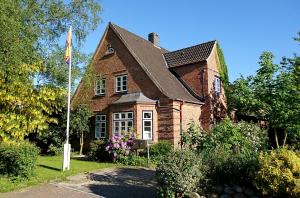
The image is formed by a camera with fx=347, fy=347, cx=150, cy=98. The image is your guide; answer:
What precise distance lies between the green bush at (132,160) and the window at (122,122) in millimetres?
3534

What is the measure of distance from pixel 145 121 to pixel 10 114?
412 inches

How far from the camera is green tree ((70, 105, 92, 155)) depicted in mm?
24984

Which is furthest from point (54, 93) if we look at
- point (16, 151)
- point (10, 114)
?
point (16, 151)

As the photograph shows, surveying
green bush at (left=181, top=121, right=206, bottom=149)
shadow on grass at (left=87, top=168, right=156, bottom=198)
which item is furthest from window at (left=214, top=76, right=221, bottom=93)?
shadow on grass at (left=87, top=168, right=156, bottom=198)

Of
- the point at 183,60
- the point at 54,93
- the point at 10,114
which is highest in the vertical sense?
the point at 183,60

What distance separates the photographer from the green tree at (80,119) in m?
25.0

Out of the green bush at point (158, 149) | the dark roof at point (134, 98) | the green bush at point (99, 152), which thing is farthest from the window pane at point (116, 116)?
the green bush at point (158, 149)

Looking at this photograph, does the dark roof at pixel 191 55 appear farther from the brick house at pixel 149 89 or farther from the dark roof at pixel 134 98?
the dark roof at pixel 134 98

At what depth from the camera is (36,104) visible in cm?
1595

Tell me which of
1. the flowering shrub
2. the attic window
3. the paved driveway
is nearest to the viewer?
the paved driveway

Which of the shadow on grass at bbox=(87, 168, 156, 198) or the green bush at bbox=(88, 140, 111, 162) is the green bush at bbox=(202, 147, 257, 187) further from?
the green bush at bbox=(88, 140, 111, 162)

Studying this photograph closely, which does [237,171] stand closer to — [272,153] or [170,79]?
[272,153]

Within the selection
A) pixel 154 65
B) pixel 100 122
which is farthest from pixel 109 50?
pixel 100 122

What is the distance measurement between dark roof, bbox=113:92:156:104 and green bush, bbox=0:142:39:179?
10.0 m
